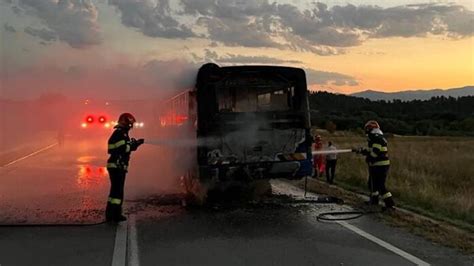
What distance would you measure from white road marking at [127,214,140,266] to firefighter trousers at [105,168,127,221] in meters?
0.29

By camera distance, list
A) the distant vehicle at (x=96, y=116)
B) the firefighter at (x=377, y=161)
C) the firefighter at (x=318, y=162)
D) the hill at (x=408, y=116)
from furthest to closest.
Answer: the hill at (x=408, y=116)
the distant vehicle at (x=96, y=116)
the firefighter at (x=318, y=162)
the firefighter at (x=377, y=161)

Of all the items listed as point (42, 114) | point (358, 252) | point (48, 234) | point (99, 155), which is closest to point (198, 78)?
point (48, 234)

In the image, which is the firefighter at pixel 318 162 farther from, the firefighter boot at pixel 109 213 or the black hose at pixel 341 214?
the firefighter boot at pixel 109 213

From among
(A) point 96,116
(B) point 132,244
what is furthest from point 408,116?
(B) point 132,244

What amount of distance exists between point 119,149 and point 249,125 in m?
2.62

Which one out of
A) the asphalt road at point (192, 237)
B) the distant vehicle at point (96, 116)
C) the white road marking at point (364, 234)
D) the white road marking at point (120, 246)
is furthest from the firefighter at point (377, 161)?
the distant vehicle at point (96, 116)

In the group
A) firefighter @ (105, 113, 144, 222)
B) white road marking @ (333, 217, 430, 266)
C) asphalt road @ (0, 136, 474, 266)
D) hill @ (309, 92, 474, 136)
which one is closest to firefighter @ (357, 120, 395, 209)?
asphalt road @ (0, 136, 474, 266)

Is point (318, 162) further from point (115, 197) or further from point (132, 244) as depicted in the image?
point (132, 244)

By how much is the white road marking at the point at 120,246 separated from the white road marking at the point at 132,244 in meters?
0.06

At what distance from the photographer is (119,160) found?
9.39 metres

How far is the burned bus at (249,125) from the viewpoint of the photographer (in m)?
10.6

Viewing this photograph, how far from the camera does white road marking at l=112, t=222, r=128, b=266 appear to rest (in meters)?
6.35

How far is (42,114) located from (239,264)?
5113 centimetres

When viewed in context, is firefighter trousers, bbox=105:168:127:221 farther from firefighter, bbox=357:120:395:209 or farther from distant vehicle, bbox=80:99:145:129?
distant vehicle, bbox=80:99:145:129
